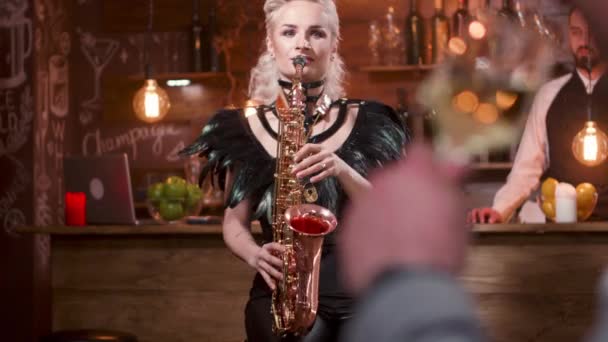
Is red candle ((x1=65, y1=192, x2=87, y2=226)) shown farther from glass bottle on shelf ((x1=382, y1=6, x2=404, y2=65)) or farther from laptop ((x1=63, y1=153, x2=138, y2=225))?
glass bottle on shelf ((x1=382, y1=6, x2=404, y2=65))

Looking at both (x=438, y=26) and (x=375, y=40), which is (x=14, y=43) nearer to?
(x=375, y=40)

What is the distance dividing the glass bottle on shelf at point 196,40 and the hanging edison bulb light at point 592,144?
2.88 m

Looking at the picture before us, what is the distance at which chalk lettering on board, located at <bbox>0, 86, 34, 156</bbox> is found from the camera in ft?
17.8

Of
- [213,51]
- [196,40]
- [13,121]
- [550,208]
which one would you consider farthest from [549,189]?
[13,121]

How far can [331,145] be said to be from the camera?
6.08ft

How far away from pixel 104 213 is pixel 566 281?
6.36ft

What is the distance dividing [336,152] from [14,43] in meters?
4.10

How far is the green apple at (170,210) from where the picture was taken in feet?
13.6

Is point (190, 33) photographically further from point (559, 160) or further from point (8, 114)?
point (559, 160)

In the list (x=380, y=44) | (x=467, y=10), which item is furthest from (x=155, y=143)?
(x=467, y=10)

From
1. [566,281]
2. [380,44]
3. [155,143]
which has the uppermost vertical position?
[380,44]

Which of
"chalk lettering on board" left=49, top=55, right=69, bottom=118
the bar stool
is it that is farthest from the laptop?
"chalk lettering on board" left=49, top=55, right=69, bottom=118

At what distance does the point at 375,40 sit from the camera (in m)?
5.62

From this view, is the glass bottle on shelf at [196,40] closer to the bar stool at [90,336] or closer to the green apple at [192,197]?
the green apple at [192,197]
